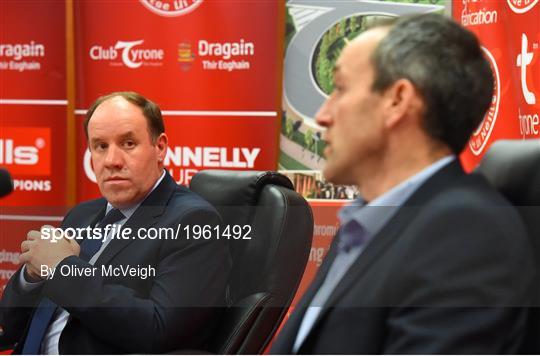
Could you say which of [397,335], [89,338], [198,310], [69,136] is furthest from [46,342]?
[69,136]

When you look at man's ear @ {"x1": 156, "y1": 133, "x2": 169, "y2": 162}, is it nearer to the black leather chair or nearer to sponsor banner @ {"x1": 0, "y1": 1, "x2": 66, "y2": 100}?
the black leather chair

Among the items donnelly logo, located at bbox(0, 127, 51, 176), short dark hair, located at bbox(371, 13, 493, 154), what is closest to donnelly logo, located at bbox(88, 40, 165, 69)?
donnelly logo, located at bbox(0, 127, 51, 176)

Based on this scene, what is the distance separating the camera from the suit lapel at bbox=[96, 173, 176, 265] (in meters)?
1.81

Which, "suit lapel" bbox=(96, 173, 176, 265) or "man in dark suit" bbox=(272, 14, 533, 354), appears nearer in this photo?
"man in dark suit" bbox=(272, 14, 533, 354)

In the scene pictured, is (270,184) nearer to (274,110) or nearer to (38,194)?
(274,110)

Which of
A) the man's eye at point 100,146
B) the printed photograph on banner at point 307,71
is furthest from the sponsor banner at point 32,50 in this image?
the man's eye at point 100,146

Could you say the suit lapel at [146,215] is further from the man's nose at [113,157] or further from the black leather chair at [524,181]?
the black leather chair at [524,181]

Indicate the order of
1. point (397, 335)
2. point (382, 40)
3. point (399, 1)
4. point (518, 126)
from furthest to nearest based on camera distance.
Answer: point (399, 1), point (518, 126), point (382, 40), point (397, 335)

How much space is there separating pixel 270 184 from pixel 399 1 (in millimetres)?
1846

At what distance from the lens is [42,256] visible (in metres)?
1.78

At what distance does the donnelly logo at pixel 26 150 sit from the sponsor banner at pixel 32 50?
171 millimetres

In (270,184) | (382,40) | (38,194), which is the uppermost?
(382,40)

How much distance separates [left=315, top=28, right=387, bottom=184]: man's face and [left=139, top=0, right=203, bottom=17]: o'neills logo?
2674mm

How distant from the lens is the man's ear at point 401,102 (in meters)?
1.06
